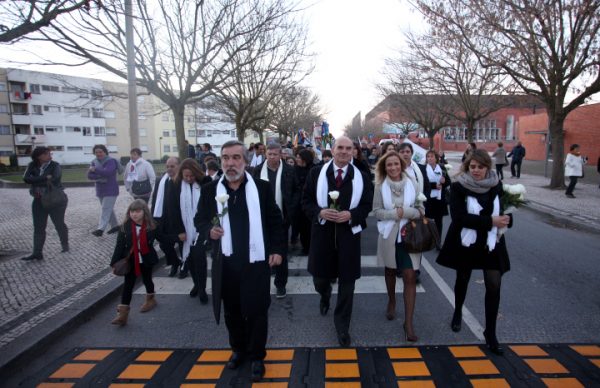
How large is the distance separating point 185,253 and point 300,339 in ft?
7.53

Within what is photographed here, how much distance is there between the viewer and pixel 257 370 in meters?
3.18

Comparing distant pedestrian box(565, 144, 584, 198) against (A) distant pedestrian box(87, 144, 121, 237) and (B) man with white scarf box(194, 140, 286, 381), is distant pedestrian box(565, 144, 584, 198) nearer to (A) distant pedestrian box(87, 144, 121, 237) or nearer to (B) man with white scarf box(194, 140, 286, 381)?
(B) man with white scarf box(194, 140, 286, 381)

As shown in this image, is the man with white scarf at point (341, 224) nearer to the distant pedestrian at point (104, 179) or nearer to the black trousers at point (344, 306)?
the black trousers at point (344, 306)

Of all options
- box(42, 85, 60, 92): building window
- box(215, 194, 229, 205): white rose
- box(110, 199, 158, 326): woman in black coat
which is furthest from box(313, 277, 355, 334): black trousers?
box(42, 85, 60, 92): building window

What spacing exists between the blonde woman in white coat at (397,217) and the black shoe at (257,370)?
4.82ft

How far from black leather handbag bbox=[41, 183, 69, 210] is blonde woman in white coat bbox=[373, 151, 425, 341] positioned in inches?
225

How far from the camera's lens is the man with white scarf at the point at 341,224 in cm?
367

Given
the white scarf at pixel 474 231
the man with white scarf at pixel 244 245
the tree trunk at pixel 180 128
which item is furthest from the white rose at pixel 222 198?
the tree trunk at pixel 180 128

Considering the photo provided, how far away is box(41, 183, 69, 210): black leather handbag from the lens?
6496 mm

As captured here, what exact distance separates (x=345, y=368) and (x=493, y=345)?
1.42m

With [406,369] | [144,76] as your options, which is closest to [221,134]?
[144,76]

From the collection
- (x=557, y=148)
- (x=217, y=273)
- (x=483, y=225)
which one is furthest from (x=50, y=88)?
(x=483, y=225)

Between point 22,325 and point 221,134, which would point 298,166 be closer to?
point 22,325

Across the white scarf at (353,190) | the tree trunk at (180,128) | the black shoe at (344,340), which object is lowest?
the black shoe at (344,340)
